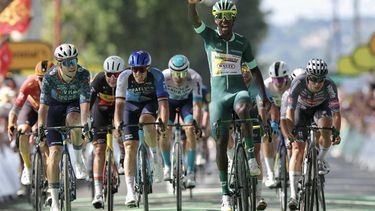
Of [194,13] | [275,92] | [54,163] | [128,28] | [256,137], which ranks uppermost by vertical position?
[128,28]

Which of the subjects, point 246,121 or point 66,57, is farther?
point 66,57

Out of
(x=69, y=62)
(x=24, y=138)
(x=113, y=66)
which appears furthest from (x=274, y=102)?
(x=69, y=62)

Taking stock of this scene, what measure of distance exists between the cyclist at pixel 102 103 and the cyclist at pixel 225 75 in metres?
2.79

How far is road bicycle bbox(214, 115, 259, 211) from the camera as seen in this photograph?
14133 millimetres

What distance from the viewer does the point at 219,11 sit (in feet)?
48.3

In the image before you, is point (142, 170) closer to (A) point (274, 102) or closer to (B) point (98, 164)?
(B) point (98, 164)

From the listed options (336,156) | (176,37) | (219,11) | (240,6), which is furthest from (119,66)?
(240,6)

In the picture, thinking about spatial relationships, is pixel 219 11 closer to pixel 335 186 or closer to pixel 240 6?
pixel 335 186

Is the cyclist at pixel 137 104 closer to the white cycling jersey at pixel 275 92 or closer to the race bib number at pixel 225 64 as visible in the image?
the race bib number at pixel 225 64

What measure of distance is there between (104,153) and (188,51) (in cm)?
4506

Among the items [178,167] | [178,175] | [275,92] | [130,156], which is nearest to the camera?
[130,156]

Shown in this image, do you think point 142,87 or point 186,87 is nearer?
point 142,87

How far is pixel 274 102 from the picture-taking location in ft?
63.1

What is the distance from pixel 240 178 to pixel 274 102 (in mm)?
5152
